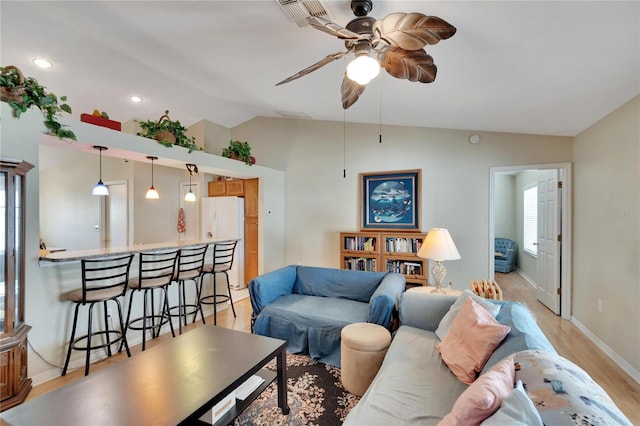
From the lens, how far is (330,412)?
1.96 meters

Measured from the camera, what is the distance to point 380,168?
15.2 feet

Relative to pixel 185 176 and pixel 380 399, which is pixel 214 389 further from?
pixel 185 176

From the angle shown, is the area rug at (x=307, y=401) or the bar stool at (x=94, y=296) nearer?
the area rug at (x=307, y=401)

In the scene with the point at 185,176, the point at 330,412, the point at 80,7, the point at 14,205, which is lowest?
the point at 330,412

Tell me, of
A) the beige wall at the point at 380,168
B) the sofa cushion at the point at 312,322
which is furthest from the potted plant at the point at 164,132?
the sofa cushion at the point at 312,322

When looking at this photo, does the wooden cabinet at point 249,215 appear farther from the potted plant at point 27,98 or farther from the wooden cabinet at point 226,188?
the potted plant at point 27,98

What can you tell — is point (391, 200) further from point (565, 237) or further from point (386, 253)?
point (565, 237)

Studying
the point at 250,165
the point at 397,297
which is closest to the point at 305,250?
the point at 250,165

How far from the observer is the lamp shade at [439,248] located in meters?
2.58

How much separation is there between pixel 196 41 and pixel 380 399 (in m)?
3.19

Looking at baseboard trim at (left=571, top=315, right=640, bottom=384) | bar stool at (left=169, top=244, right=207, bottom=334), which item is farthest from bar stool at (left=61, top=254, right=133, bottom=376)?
baseboard trim at (left=571, top=315, right=640, bottom=384)

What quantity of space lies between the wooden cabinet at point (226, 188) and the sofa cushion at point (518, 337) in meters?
4.51

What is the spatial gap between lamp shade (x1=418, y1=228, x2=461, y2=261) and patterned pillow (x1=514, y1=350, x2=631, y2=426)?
4.49 ft

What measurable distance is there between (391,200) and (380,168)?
1.85 ft
